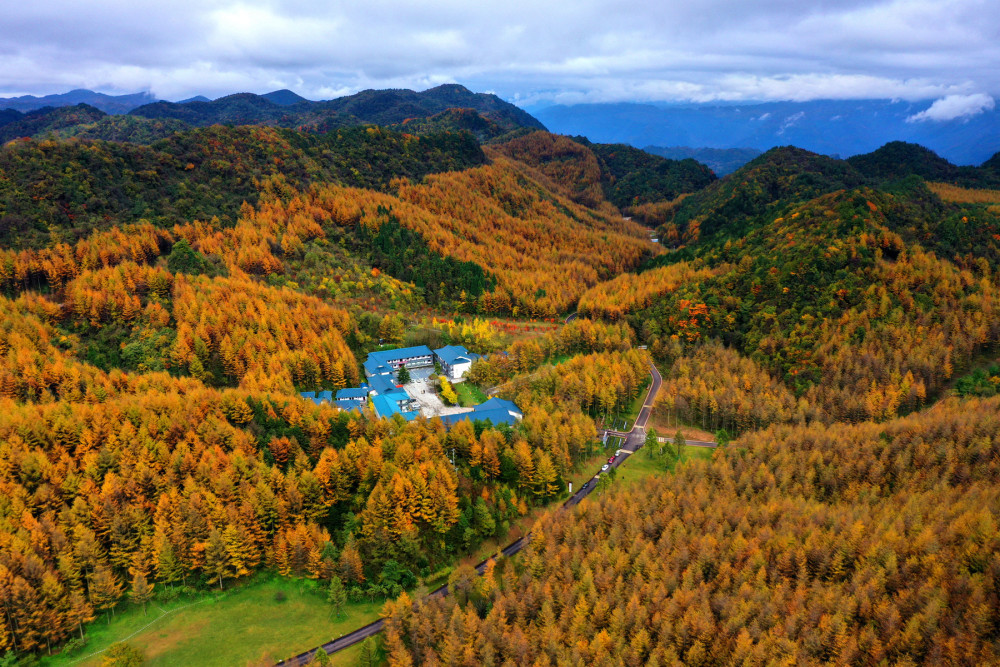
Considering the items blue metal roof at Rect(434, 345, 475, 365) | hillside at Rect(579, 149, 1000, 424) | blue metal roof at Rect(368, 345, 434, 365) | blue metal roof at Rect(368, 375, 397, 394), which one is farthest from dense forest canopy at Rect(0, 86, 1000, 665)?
blue metal roof at Rect(368, 375, 397, 394)

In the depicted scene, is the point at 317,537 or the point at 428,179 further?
the point at 428,179

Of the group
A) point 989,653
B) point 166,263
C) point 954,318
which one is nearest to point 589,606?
point 989,653

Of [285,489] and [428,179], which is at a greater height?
[428,179]

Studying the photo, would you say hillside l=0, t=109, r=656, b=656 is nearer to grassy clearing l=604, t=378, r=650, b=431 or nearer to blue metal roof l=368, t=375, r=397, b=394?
grassy clearing l=604, t=378, r=650, b=431

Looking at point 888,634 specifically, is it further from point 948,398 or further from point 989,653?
point 948,398

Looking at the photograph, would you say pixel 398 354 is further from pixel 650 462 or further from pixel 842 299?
pixel 842 299
